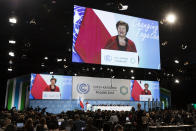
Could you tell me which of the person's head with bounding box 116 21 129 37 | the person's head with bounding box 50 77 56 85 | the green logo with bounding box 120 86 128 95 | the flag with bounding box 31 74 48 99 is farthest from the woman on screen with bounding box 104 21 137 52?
the flag with bounding box 31 74 48 99

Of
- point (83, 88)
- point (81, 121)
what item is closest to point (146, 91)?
point (83, 88)

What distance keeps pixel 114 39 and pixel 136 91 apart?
6.29 meters

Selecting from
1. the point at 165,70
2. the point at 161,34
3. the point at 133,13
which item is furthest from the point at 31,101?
the point at 165,70

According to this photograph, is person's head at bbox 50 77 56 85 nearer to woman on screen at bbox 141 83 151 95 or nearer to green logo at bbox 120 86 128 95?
green logo at bbox 120 86 128 95

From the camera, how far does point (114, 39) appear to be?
1259 cm

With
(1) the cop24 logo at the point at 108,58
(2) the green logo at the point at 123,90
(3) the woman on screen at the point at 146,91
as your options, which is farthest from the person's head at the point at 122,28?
(3) the woman on screen at the point at 146,91

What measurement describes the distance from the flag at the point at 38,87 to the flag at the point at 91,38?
16.5ft

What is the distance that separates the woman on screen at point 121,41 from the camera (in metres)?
12.5

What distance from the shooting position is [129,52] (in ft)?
41.9

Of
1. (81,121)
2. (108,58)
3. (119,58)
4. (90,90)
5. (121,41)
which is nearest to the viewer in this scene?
(81,121)

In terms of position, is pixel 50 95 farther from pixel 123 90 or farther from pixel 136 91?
pixel 136 91

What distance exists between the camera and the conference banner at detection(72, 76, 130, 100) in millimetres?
15602

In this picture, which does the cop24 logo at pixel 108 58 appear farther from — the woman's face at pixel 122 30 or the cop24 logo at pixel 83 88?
the cop24 logo at pixel 83 88

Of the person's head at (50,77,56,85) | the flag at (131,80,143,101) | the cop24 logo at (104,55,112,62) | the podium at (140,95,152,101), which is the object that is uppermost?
the cop24 logo at (104,55,112,62)
